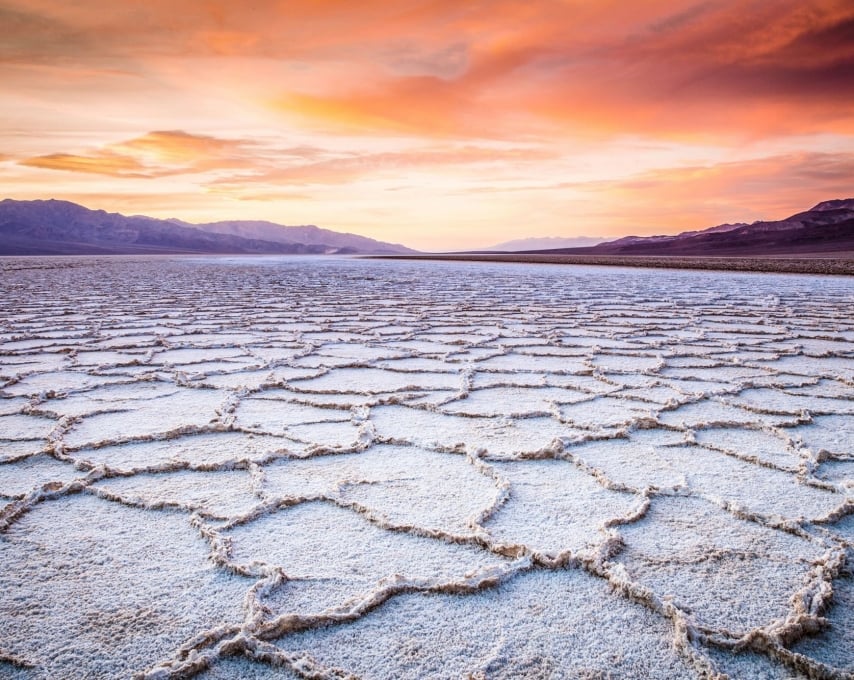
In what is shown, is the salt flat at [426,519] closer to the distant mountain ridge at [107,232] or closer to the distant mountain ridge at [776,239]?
the distant mountain ridge at [776,239]

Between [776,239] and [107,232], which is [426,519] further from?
[107,232]

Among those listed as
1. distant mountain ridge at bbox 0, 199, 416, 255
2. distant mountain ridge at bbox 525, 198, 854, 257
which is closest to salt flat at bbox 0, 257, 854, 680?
distant mountain ridge at bbox 525, 198, 854, 257

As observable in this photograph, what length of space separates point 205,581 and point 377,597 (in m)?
0.29

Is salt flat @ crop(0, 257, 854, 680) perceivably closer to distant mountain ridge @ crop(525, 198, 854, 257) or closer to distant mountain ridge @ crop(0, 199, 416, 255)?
distant mountain ridge @ crop(525, 198, 854, 257)

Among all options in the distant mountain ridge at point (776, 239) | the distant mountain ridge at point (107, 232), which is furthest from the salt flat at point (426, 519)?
the distant mountain ridge at point (107, 232)

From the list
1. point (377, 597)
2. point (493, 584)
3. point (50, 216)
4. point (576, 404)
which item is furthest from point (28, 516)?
point (50, 216)

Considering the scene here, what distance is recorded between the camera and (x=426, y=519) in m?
1.22

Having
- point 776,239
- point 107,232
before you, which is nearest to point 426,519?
point 776,239

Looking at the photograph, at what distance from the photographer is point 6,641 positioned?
0.85 m

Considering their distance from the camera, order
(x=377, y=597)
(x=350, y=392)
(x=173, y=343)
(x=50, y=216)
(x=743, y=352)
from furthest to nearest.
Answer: (x=50, y=216) → (x=173, y=343) → (x=743, y=352) → (x=350, y=392) → (x=377, y=597)

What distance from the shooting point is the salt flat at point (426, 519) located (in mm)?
848

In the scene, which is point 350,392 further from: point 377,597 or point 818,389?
point 818,389

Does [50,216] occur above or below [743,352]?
above

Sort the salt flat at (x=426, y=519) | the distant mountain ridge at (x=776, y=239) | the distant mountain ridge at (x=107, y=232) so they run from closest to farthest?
1. the salt flat at (x=426, y=519)
2. the distant mountain ridge at (x=776, y=239)
3. the distant mountain ridge at (x=107, y=232)
